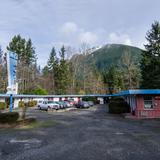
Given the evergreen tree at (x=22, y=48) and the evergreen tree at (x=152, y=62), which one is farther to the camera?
the evergreen tree at (x=22, y=48)

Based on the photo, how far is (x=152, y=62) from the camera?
41344mm

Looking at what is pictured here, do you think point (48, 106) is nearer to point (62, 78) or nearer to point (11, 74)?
point (11, 74)

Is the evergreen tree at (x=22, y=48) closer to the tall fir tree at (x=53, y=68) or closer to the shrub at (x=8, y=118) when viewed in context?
the tall fir tree at (x=53, y=68)

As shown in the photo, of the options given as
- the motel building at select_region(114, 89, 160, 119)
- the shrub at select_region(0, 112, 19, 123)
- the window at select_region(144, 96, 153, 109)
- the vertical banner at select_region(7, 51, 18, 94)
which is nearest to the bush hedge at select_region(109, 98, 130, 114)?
the motel building at select_region(114, 89, 160, 119)

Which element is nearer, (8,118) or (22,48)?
(8,118)

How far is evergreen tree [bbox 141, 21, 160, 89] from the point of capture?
39031 mm

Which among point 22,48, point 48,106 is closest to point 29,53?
point 22,48

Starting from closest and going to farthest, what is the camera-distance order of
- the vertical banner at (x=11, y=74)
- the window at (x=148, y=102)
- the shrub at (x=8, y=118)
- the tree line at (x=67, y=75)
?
1. the shrub at (x=8, y=118)
2. the vertical banner at (x=11, y=74)
3. the window at (x=148, y=102)
4. the tree line at (x=67, y=75)

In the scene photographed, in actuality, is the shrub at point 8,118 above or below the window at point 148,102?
Answer: below

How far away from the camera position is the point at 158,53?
42812 millimetres

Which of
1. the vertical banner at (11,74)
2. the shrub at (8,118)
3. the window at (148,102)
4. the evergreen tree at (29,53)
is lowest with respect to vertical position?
the shrub at (8,118)

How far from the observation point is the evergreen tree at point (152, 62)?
128ft

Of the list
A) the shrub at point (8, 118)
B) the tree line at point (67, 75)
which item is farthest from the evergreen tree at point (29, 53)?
the shrub at point (8, 118)

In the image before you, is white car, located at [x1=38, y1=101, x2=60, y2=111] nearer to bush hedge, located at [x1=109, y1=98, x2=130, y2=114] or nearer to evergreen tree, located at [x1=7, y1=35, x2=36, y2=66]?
bush hedge, located at [x1=109, y1=98, x2=130, y2=114]
